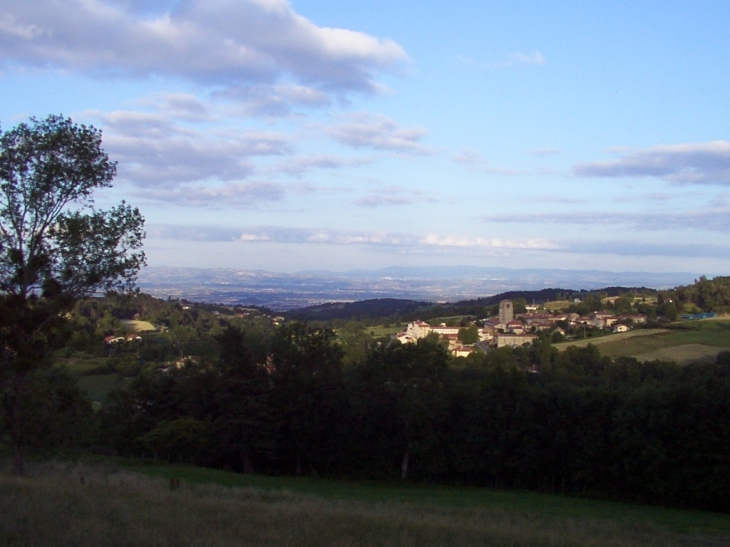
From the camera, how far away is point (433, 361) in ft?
102

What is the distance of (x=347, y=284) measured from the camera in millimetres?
145750

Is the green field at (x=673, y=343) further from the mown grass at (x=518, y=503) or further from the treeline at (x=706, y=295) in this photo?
the mown grass at (x=518, y=503)

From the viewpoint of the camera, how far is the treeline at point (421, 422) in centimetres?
2247

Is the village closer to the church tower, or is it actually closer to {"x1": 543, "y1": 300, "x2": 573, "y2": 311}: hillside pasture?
the church tower

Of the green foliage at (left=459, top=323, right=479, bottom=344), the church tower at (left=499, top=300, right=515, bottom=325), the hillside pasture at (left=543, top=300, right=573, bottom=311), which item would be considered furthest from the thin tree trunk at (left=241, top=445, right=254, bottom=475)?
the hillside pasture at (left=543, top=300, right=573, bottom=311)

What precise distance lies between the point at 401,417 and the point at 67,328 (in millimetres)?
17343

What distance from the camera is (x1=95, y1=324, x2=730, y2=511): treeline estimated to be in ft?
73.7

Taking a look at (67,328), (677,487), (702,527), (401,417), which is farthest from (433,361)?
(67,328)

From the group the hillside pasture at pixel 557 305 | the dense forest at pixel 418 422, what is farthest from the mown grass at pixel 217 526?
the hillside pasture at pixel 557 305

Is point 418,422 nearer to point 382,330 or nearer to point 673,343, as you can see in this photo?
point 673,343

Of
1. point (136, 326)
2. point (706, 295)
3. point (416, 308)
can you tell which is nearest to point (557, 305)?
point (706, 295)

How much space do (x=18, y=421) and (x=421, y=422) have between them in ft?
57.9

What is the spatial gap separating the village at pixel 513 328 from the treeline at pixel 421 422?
27.5 m

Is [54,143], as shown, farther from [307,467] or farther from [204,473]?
[307,467]
